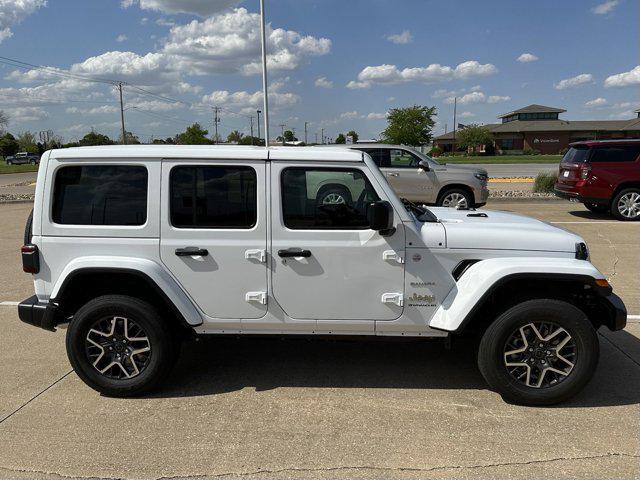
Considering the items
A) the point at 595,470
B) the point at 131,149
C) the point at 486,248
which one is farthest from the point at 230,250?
the point at 595,470

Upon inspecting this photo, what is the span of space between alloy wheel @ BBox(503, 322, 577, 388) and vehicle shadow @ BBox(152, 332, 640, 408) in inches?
10.4

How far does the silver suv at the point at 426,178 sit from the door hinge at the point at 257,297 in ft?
27.8

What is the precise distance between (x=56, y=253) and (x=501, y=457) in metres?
3.27

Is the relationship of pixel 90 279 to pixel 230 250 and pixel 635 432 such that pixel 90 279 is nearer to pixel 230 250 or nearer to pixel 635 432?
pixel 230 250

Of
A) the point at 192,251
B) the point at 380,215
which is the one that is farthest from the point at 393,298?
the point at 192,251

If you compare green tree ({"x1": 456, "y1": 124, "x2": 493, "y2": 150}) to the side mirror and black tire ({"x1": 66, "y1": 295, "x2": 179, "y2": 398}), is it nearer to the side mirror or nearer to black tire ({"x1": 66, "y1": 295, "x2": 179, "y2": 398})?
the side mirror

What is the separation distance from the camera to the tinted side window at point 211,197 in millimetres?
3521

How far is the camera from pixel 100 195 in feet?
11.7

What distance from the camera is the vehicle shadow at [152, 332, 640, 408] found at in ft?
12.3

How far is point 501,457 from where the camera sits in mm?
2889

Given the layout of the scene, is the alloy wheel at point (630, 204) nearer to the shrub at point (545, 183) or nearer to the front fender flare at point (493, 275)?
the shrub at point (545, 183)

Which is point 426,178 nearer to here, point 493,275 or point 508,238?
point 508,238

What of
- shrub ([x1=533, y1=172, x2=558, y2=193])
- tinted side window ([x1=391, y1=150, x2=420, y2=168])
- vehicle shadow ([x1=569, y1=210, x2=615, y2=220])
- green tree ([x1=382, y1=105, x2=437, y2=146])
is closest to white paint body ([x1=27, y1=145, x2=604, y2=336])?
tinted side window ([x1=391, y1=150, x2=420, y2=168])

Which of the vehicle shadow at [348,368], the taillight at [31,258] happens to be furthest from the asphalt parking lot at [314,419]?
the taillight at [31,258]
